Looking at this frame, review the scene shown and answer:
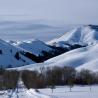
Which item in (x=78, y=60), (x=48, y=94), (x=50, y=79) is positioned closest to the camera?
(x=48, y=94)

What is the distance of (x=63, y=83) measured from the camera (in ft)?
363

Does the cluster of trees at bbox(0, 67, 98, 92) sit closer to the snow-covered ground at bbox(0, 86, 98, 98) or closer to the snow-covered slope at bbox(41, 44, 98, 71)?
the snow-covered ground at bbox(0, 86, 98, 98)

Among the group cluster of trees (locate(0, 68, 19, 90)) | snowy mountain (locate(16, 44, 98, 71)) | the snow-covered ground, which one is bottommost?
the snow-covered ground

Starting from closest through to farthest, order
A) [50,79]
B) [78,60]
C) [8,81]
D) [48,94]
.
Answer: [48,94]
[8,81]
[50,79]
[78,60]

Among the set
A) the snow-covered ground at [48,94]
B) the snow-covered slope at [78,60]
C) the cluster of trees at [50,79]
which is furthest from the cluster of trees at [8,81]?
the snow-covered slope at [78,60]

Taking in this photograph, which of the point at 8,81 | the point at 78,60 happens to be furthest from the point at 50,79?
the point at 78,60

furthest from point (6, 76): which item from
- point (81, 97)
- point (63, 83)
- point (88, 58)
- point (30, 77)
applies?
point (88, 58)

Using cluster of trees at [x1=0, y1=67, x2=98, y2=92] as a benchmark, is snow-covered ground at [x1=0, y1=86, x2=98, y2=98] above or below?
below

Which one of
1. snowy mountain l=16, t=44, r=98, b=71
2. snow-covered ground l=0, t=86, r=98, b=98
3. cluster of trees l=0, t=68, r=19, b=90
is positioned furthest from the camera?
snowy mountain l=16, t=44, r=98, b=71

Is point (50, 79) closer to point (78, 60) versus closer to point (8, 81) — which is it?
point (8, 81)

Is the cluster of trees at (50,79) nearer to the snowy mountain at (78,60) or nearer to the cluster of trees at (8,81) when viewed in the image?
the cluster of trees at (8,81)

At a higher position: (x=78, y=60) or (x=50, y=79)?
(x=78, y=60)

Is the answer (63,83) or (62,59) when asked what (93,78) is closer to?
(63,83)

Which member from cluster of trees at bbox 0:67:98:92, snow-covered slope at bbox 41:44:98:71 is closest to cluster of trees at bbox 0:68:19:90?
cluster of trees at bbox 0:67:98:92
